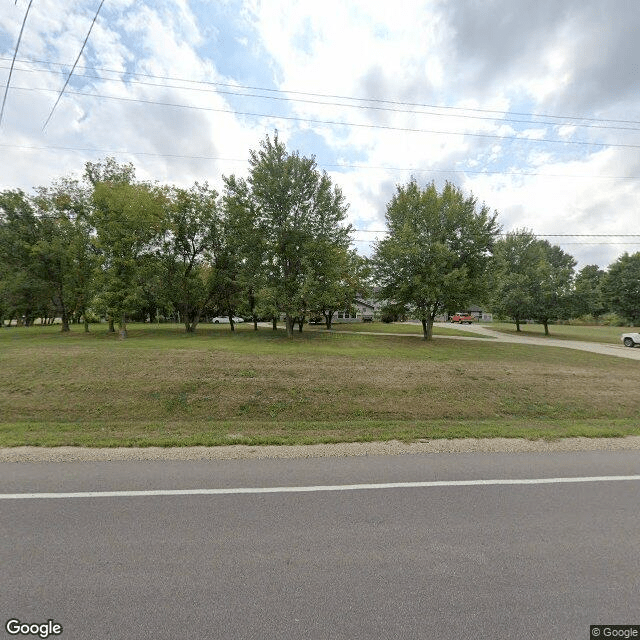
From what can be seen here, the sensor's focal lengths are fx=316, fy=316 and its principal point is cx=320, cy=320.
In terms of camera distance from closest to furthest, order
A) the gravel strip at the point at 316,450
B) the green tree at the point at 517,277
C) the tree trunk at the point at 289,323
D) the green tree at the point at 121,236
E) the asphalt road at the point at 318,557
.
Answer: the asphalt road at the point at 318,557, the gravel strip at the point at 316,450, the green tree at the point at 121,236, the tree trunk at the point at 289,323, the green tree at the point at 517,277

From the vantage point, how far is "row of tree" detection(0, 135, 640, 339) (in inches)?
853

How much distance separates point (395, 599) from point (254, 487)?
2228 millimetres

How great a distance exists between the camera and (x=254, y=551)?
2.90 meters

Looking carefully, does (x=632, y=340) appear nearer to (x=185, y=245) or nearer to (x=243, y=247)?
(x=243, y=247)

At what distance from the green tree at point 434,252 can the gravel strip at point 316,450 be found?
632 inches

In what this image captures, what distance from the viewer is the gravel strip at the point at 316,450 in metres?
5.09

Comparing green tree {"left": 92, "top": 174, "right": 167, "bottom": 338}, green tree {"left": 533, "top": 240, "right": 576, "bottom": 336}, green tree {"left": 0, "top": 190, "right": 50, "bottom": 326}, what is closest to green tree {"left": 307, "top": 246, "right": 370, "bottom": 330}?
green tree {"left": 92, "top": 174, "right": 167, "bottom": 338}

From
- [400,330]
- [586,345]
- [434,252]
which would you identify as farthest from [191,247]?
[586,345]

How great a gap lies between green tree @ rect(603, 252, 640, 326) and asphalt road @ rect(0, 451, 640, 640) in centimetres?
5636

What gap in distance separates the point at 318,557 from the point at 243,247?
22.9 metres

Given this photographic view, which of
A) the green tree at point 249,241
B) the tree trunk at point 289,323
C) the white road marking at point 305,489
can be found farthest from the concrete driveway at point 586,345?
the white road marking at point 305,489

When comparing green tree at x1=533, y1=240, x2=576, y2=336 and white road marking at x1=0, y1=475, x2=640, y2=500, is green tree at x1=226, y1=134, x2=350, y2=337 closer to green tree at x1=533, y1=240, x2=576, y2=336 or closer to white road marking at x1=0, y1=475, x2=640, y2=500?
white road marking at x1=0, y1=475, x2=640, y2=500

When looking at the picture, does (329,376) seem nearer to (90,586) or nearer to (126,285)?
(90,586)

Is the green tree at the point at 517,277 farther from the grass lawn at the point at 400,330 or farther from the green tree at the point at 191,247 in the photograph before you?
the green tree at the point at 191,247
